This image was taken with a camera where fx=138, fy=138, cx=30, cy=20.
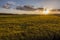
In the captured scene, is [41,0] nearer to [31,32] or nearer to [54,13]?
[54,13]

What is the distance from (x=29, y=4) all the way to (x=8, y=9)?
1.03 ft

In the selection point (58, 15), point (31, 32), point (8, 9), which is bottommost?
point (31, 32)

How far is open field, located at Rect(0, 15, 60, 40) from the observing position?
1.83m

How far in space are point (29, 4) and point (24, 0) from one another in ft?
0.31

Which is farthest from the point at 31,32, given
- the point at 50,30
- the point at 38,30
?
the point at 50,30

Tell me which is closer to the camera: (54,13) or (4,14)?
(4,14)

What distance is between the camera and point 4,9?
1944 millimetres

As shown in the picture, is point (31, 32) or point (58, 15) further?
point (58, 15)

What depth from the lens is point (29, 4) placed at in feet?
6.64

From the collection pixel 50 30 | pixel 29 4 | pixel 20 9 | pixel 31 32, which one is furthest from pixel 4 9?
pixel 50 30

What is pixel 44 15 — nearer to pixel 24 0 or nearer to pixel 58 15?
pixel 58 15

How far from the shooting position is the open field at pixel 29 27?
183 centimetres

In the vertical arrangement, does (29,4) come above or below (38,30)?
above

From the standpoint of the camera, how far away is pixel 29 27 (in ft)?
6.34
